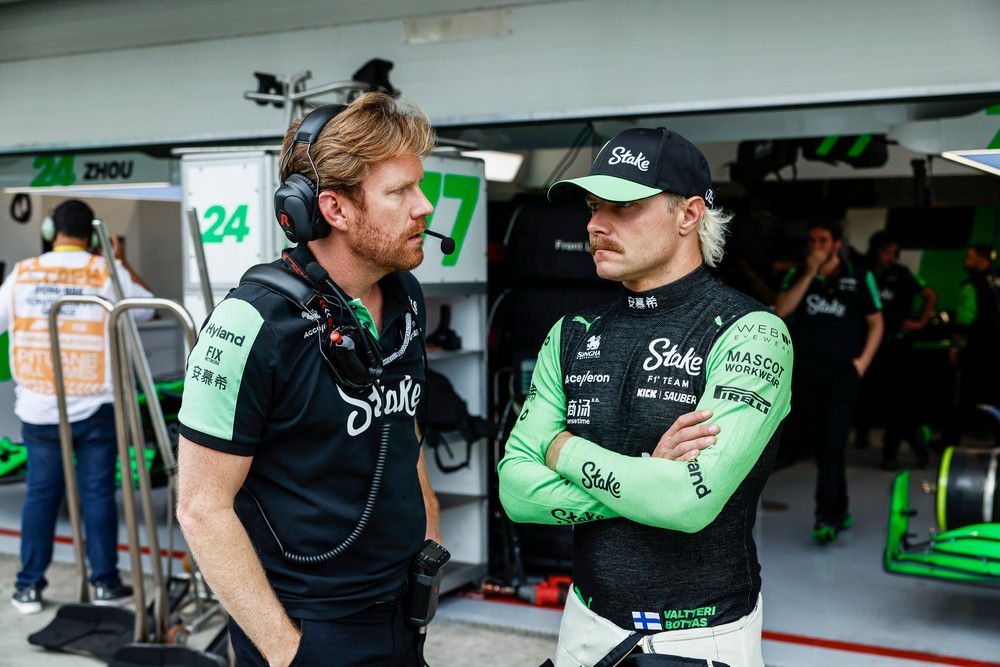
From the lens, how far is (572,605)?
6.35ft

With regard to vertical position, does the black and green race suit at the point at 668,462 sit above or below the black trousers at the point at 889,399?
above

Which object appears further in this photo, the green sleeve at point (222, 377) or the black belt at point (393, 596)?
the black belt at point (393, 596)

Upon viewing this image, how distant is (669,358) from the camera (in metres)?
1.81

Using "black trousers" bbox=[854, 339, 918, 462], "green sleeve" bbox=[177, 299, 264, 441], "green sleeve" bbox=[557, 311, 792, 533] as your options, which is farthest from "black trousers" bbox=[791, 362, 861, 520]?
"green sleeve" bbox=[177, 299, 264, 441]

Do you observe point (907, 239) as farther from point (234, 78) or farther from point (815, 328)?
point (234, 78)

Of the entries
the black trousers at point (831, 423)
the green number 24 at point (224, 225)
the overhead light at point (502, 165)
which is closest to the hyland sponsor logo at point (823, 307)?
the black trousers at point (831, 423)

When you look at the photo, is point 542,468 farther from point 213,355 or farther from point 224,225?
point 224,225

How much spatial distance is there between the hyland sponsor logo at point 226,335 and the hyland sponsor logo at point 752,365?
2.68 feet

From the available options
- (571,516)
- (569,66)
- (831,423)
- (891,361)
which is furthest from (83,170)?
(891,361)

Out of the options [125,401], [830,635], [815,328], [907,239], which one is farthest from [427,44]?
[907,239]

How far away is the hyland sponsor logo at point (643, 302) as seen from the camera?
6.17 feet

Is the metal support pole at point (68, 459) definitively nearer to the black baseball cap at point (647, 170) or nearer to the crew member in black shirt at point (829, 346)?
the black baseball cap at point (647, 170)

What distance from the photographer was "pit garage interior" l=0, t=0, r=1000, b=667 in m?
4.04

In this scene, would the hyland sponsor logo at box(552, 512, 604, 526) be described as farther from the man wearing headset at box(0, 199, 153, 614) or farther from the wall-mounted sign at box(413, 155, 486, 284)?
the man wearing headset at box(0, 199, 153, 614)
